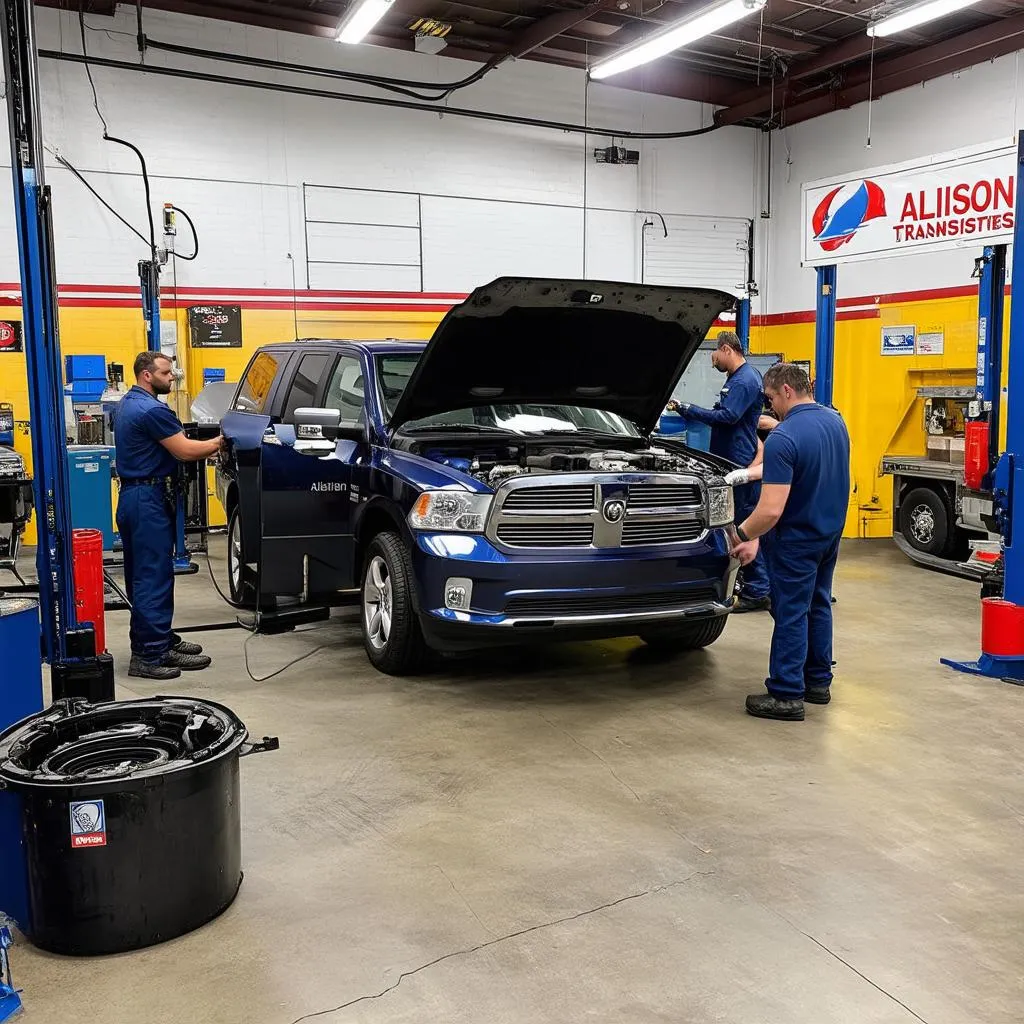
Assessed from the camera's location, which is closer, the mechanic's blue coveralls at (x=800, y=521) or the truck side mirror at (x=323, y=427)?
the mechanic's blue coveralls at (x=800, y=521)

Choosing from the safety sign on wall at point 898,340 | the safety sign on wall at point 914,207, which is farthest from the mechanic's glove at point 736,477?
the safety sign on wall at point 898,340

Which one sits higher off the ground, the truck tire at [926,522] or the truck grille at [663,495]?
the truck grille at [663,495]

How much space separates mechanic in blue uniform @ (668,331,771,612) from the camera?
6883mm

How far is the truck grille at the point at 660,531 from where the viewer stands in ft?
16.1

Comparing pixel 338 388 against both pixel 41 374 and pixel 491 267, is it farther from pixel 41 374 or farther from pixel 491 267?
pixel 491 267

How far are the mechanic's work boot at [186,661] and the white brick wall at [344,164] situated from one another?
21.6 ft

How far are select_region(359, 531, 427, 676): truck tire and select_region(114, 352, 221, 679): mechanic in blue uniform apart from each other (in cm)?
104

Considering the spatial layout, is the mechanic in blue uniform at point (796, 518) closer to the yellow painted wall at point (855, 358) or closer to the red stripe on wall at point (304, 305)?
the yellow painted wall at point (855, 358)

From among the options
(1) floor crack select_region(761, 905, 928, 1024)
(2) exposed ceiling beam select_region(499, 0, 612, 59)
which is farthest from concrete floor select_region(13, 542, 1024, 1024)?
(2) exposed ceiling beam select_region(499, 0, 612, 59)

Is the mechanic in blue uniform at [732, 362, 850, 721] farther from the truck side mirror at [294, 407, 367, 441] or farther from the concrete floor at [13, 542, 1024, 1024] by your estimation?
the truck side mirror at [294, 407, 367, 441]

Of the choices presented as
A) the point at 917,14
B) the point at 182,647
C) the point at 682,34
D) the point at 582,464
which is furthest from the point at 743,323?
the point at 182,647

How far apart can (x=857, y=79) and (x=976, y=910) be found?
38.8ft

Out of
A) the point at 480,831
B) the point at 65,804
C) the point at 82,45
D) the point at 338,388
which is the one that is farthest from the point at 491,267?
the point at 65,804

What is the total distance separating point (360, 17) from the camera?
30.7 feet
